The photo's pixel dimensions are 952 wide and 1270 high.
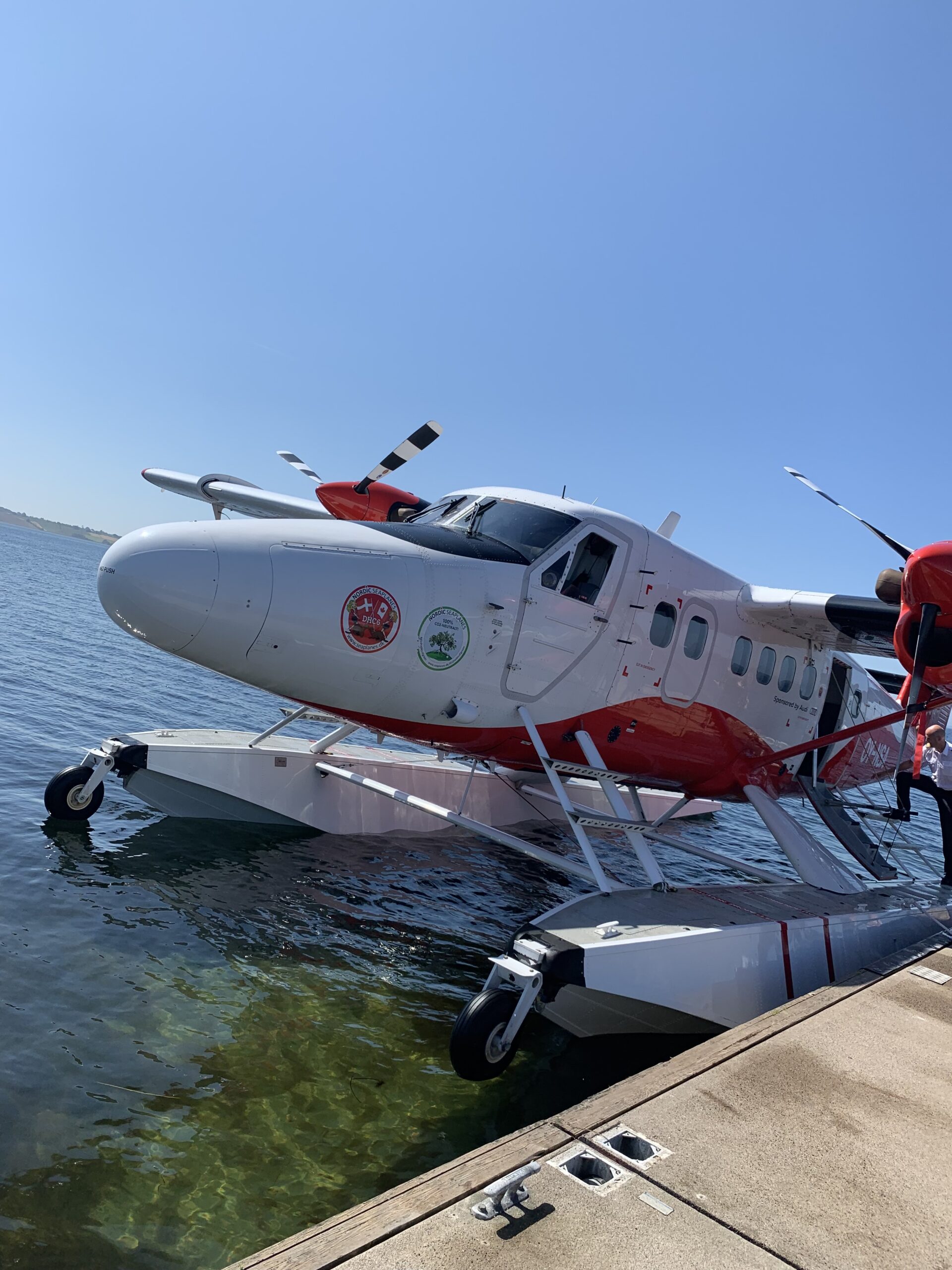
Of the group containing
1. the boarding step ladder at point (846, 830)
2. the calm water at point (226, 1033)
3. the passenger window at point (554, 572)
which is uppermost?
the passenger window at point (554, 572)

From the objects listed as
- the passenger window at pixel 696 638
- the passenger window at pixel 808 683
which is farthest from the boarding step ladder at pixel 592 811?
the passenger window at pixel 808 683

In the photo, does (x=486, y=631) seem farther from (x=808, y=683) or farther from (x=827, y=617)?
(x=808, y=683)

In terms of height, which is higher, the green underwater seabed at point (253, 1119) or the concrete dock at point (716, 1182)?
the concrete dock at point (716, 1182)

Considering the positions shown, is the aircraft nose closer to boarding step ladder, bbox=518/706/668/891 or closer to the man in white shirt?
boarding step ladder, bbox=518/706/668/891

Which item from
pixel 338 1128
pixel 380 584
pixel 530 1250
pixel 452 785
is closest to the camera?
pixel 530 1250

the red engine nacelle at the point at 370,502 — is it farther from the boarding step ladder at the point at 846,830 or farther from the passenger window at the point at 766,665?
the boarding step ladder at the point at 846,830

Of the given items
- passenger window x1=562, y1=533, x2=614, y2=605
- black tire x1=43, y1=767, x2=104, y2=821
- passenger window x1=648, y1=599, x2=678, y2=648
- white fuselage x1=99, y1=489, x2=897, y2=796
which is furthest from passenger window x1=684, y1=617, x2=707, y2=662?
black tire x1=43, y1=767, x2=104, y2=821

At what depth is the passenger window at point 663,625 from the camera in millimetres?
8656

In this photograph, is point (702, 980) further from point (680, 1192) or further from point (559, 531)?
point (559, 531)

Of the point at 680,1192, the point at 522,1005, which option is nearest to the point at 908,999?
the point at 522,1005

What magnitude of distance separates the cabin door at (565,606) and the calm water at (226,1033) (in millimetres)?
2729

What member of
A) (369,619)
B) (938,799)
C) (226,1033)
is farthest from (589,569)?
(938,799)

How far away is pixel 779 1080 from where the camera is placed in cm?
431

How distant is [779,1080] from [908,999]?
7.42 ft
